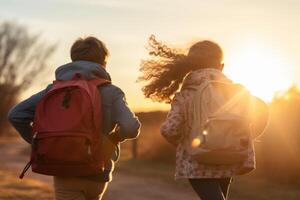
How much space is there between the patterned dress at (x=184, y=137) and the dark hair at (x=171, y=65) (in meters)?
0.10

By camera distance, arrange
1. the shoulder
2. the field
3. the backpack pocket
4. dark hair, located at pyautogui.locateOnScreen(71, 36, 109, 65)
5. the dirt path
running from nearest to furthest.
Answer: the backpack pocket
the shoulder
dark hair, located at pyautogui.locateOnScreen(71, 36, 109, 65)
the field
the dirt path

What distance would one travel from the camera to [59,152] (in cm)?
465

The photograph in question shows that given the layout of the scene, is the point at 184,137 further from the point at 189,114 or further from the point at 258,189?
the point at 258,189

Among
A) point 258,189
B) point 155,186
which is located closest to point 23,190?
point 155,186

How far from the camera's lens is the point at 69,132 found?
182 inches


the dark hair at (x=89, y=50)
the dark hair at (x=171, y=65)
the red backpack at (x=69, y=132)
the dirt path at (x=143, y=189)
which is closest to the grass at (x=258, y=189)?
the dirt path at (x=143, y=189)

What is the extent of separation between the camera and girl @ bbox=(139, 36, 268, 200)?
5012 millimetres

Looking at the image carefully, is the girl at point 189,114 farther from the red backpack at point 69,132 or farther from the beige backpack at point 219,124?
the red backpack at point 69,132

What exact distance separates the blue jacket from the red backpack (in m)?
0.08

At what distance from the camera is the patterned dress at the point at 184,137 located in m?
5.02

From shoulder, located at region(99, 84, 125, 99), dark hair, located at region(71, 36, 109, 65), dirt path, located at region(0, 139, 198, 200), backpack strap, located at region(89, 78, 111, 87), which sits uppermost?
dark hair, located at region(71, 36, 109, 65)

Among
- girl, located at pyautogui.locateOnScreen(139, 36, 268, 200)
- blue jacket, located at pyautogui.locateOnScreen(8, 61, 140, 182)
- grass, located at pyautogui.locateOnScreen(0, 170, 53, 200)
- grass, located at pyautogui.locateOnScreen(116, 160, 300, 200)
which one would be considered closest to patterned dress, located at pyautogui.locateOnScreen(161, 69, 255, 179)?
girl, located at pyautogui.locateOnScreen(139, 36, 268, 200)

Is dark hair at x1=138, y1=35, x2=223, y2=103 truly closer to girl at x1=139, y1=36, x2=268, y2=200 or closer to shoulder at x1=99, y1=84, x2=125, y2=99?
girl at x1=139, y1=36, x2=268, y2=200

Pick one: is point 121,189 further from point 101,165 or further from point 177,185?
point 101,165
